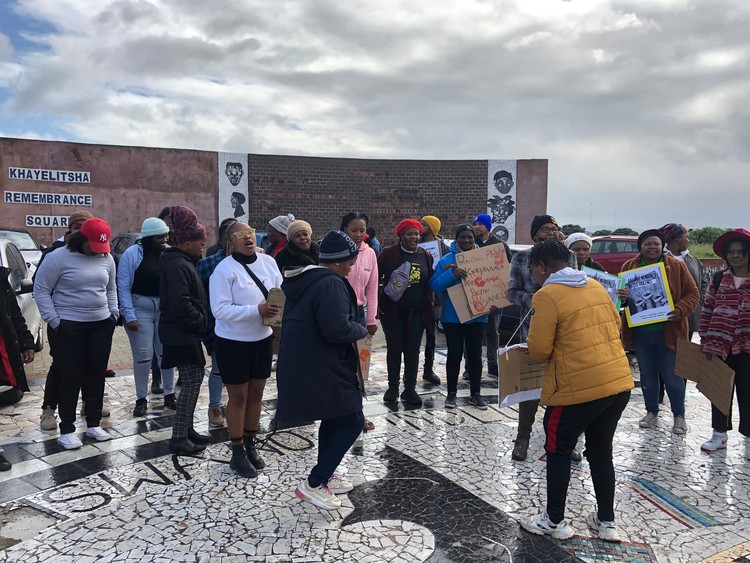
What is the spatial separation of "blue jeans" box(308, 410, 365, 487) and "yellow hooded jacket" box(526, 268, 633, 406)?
3.85ft

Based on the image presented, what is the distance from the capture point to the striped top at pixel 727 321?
4.66m

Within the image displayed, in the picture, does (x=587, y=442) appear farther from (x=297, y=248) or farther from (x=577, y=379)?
(x=297, y=248)

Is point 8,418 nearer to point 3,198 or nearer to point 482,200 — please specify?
point 3,198

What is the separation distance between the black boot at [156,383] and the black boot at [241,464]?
2.46 m

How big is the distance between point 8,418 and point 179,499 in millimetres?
→ 2759

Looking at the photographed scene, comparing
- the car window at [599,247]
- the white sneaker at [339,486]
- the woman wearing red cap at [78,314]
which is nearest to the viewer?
the white sneaker at [339,486]

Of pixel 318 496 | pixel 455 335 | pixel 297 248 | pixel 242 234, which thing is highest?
pixel 242 234

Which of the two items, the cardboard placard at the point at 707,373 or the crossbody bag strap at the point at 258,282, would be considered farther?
the cardboard placard at the point at 707,373

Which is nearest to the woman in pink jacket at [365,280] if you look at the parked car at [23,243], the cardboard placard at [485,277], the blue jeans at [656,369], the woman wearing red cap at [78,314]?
the cardboard placard at [485,277]

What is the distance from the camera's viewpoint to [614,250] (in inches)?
540

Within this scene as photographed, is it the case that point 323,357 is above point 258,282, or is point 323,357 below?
below

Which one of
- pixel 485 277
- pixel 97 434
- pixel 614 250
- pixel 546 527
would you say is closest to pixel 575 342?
pixel 546 527

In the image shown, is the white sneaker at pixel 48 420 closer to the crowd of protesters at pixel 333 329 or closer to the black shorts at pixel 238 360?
the crowd of protesters at pixel 333 329

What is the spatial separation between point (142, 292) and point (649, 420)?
483 centimetres
